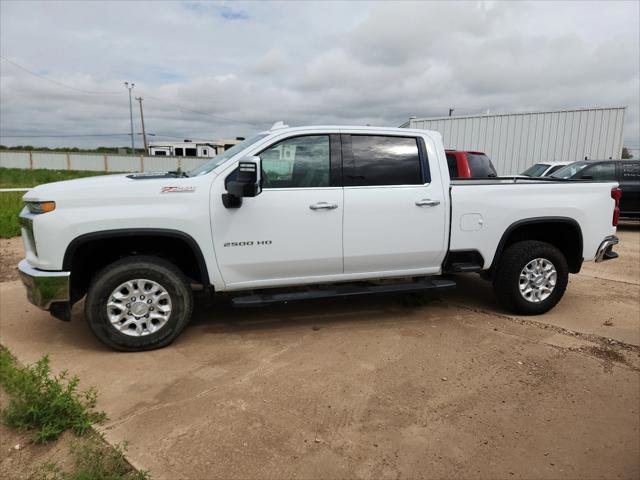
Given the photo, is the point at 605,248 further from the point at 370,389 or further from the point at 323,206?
the point at 370,389

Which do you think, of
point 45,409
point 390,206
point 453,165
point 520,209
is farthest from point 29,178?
point 520,209

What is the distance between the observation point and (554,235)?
17.5ft

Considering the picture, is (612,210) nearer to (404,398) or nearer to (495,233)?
(495,233)

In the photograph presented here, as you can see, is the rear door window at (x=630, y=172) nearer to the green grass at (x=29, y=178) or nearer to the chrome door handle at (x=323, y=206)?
the chrome door handle at (x=323, y=206)

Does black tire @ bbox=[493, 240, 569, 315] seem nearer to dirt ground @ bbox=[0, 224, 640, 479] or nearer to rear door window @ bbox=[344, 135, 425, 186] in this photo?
dirt ground @ bbox=[0, 224, 640, 479]

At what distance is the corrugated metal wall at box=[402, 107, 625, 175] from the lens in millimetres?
14805

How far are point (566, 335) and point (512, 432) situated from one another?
6.69ft

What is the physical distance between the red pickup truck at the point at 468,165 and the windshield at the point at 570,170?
5.57 ft

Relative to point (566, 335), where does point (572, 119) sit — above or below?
above

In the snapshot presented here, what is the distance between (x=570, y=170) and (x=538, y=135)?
17.3ft

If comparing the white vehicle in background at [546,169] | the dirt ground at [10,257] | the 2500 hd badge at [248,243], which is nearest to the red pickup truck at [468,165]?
the white vehicle in background at [546,169]

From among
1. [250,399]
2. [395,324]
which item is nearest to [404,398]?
[250,399]

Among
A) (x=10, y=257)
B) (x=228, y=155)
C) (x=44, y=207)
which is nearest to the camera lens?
(x=44, y=207)

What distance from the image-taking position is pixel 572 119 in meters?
15.2
